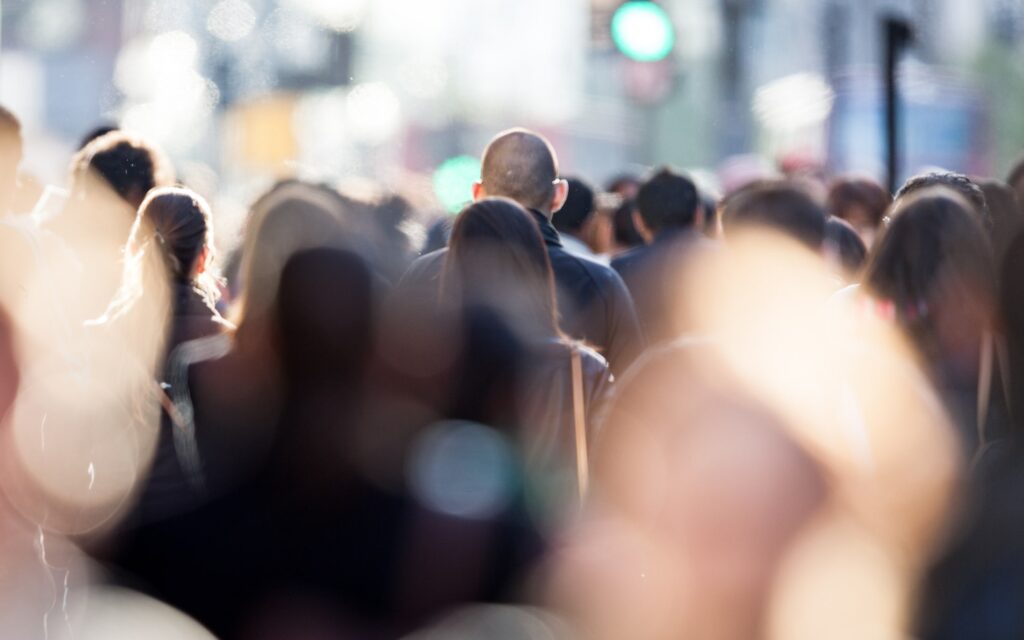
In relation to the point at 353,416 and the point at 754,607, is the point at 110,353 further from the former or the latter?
the point at 754,607

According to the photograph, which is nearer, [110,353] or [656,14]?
[110,353]

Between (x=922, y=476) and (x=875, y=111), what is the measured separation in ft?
83.7

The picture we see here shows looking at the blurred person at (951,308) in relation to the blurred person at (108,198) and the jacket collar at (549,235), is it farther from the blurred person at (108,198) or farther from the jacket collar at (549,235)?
the blurred person at (108,198)

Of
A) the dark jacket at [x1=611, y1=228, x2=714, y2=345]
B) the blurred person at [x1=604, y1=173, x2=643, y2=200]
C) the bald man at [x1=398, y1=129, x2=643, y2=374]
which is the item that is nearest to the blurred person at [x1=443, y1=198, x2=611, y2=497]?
the bald man at [x1=398, y1=129, x2=643, y2=374]

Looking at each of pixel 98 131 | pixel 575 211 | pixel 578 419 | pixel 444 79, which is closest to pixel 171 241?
pixel 578 419

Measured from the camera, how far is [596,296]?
18.5 feet

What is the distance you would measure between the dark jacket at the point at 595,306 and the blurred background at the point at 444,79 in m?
15.2

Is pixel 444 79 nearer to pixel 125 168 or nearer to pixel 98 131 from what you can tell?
pixel 98 131

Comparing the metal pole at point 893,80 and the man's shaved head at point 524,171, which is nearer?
the man's shaved head at point 524,171

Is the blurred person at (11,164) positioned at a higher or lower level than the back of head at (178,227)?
higher

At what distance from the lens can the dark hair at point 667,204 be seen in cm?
704

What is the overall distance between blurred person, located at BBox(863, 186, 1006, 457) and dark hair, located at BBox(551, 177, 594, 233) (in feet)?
13.9

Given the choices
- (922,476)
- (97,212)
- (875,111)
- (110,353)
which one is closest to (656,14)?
(97,212)

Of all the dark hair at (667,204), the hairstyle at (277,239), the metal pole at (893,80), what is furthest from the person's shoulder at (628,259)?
the metal pole at (893,80)
